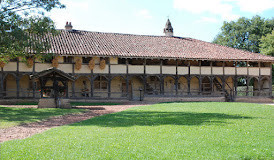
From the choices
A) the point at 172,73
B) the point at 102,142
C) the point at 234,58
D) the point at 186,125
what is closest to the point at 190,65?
the point at 172,73

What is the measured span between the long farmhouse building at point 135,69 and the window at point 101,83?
54 mm

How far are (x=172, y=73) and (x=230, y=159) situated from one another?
22.7 meters

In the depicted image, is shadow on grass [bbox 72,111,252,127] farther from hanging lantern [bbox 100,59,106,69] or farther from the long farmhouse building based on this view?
hanging lantern [bbox 100,59,106,69]

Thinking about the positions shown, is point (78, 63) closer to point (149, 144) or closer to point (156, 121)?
point (156, 121)

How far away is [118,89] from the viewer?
29.3 metres

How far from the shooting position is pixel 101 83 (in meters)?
29.0

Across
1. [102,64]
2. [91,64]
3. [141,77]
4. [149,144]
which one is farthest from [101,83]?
[149,144]

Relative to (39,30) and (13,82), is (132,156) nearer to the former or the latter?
(39,30)

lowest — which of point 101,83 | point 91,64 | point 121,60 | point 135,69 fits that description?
point 101,83

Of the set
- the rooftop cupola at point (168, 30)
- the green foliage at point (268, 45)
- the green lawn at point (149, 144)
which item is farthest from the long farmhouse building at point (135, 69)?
the green lawn at point (149, 144)

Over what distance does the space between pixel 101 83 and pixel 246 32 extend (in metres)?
33.6

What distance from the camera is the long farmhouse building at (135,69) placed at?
25.6m

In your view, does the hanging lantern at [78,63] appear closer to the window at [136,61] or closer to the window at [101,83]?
the window at [101,83]

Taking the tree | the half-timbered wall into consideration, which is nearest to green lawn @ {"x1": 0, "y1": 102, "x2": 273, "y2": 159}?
the tree
